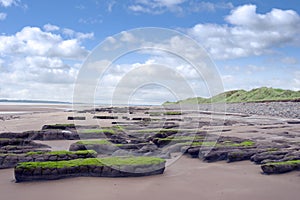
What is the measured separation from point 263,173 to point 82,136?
11.5 m

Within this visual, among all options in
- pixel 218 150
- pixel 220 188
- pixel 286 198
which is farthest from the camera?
pixel 218 150

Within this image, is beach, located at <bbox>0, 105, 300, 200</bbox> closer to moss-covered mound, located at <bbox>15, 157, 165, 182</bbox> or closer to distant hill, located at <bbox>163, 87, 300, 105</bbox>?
moss-covered mound, located at <bbox>15, 157, 165, 182</bbox>

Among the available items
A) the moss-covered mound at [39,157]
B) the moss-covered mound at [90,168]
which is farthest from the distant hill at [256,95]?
the moss-covered mound at [90,168]

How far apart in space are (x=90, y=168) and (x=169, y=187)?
8.05 ft

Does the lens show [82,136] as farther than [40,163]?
Yes

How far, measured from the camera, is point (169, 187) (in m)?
8.47

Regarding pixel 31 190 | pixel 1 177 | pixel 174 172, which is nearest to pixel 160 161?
pixel 174 172

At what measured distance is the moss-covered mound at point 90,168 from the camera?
8.76m

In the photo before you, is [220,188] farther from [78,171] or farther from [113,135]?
[113,135]

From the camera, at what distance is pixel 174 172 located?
10141 millimetres

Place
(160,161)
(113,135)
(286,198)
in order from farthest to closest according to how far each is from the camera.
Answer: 1. (113,135)
2. (160,161)
3. (286,198)

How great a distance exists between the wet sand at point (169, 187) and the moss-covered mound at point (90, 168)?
23 centimetres

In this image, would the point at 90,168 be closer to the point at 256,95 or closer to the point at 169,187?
the point at 169,187

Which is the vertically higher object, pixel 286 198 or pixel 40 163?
pixel 40 163
